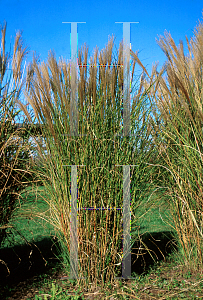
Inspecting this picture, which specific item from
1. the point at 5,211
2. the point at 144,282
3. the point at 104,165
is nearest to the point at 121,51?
the point at 104,165

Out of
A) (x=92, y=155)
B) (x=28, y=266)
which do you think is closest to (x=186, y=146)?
(x=92, y=155)

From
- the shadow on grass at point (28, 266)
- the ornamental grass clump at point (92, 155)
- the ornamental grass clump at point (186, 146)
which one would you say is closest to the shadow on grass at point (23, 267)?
the shadow on grass at point (28, 266)

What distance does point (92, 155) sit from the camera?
2.06 m

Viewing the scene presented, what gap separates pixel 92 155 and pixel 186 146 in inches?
31.5

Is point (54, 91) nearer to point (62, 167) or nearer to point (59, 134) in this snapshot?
point (59, 134)

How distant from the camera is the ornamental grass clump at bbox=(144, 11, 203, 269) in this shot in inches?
88.8

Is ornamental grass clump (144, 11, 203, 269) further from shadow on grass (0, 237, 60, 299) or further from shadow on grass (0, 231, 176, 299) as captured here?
shadow on grass (0, 237, 60, 299)

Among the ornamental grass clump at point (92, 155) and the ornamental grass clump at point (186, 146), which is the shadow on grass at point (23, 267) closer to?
the ornamental grass clump at point (92, 155)

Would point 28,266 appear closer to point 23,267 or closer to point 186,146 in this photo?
point 23,267

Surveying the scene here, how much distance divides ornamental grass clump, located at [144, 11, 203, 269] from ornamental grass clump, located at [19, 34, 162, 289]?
0.38 metres

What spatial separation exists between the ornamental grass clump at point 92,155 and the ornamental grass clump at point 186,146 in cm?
38

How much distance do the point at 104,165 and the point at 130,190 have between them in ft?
1.12

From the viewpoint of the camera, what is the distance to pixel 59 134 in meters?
2.15

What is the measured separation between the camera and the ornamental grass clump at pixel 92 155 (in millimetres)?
2055
